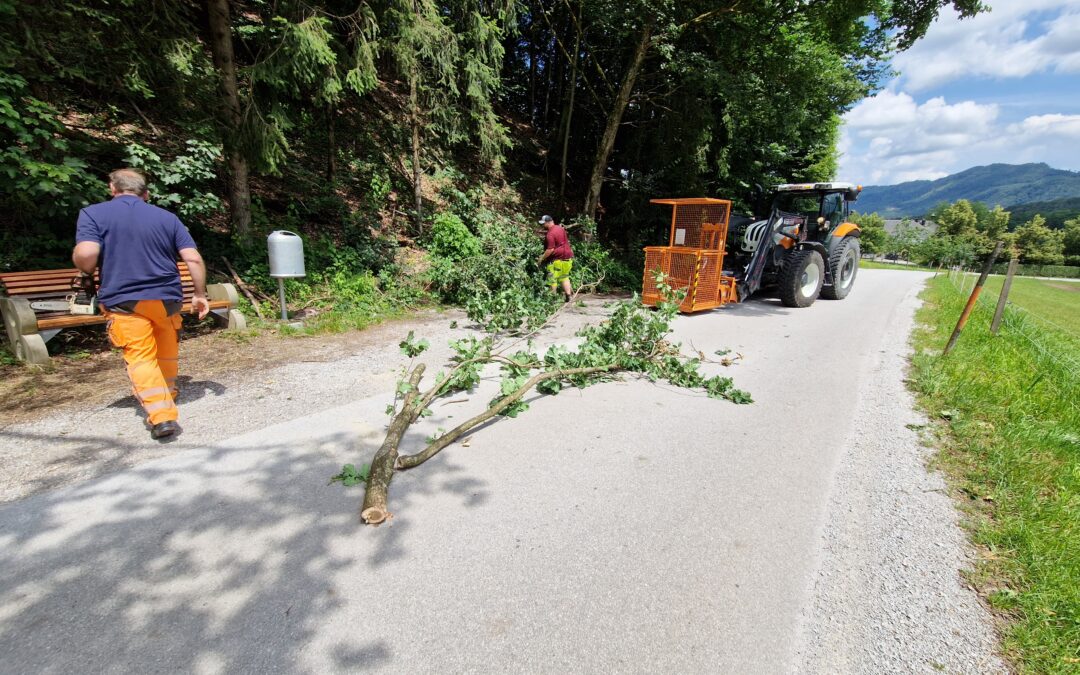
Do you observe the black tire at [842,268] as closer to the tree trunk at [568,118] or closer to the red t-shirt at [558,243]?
the red t-shirt at [558,243]

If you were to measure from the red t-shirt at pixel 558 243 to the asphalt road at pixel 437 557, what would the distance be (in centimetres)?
570

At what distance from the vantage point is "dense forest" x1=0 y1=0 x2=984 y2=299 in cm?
543

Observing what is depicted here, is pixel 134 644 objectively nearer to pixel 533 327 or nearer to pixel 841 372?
pixel 533 327

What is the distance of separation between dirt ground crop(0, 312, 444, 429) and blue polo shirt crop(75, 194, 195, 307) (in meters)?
1.36

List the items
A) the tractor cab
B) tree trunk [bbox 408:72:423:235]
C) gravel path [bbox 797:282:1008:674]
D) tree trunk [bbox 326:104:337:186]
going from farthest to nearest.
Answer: tree trunk [bbox 326:104:337:186]
tree trunk [bbox 408:72:423:235]
the tractor cab
gravel path [bbox 797:282:1008:674]

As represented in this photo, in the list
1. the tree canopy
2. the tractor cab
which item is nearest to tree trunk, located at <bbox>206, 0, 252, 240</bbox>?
the tree canopy

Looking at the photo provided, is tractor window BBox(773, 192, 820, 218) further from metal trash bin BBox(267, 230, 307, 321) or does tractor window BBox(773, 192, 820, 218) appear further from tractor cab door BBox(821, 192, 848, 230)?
metal trash bin BBox(267, 230, 307, 321)

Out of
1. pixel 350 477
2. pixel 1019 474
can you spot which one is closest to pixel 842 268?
pixel 1019 474

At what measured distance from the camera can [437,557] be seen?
2.32 meters

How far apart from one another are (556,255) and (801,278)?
5166 mm

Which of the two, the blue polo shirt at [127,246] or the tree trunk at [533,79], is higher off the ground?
the tree trunk at [533,79]

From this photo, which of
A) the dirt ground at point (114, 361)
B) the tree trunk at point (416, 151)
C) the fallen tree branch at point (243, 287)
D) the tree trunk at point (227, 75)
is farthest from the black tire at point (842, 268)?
the tree trunk at point (227, 75)

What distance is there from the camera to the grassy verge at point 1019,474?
6.66 feet

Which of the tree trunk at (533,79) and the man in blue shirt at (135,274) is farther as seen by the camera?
the tree trunk at (533,79)
